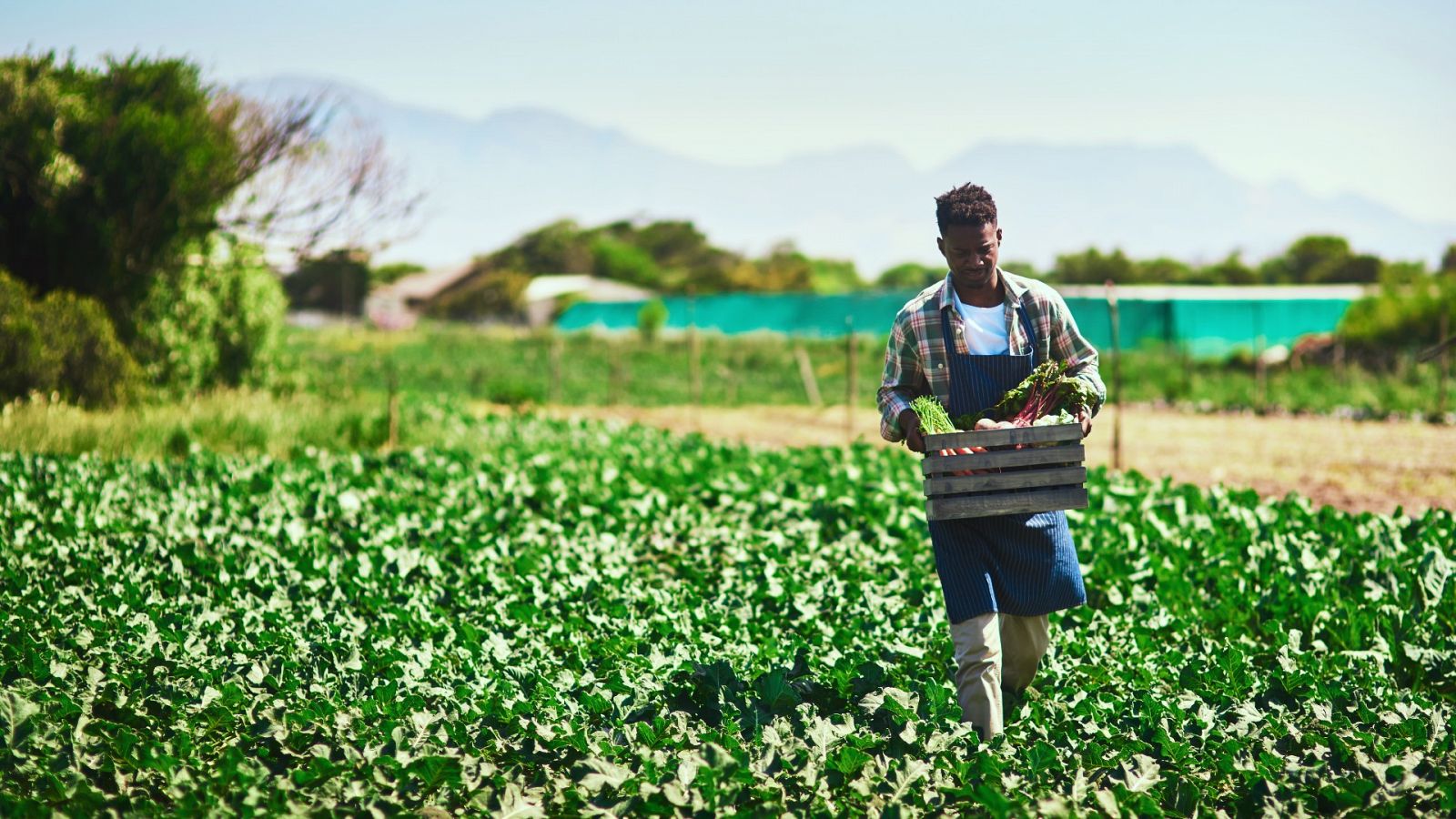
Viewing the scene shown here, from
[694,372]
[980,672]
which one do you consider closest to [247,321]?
[694,372]

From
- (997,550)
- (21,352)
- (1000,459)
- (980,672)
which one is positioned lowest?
(980,672)

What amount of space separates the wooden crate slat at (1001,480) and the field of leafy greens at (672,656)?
2.16 ft

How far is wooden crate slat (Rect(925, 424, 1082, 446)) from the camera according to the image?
3928mm

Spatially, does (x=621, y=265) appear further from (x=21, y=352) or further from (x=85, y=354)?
(x=21, y=352)

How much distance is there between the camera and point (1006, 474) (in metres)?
3.97

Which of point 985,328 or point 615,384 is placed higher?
point 985,328

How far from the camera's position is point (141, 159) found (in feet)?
47.5

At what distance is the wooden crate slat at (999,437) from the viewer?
393cm

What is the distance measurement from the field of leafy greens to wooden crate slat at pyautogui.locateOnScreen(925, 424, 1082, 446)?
0.80m

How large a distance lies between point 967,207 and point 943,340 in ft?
1.54

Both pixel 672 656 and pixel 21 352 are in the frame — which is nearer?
pixel 672 656

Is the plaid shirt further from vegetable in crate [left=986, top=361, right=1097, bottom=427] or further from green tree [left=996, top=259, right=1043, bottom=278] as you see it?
green tree [left=996, top=259, right=1043, bottom=278]

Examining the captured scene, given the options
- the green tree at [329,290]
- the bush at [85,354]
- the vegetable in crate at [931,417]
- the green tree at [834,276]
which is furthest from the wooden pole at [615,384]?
the green tree at [834,276]

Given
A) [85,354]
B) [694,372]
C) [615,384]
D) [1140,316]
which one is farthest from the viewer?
[1140,316]
